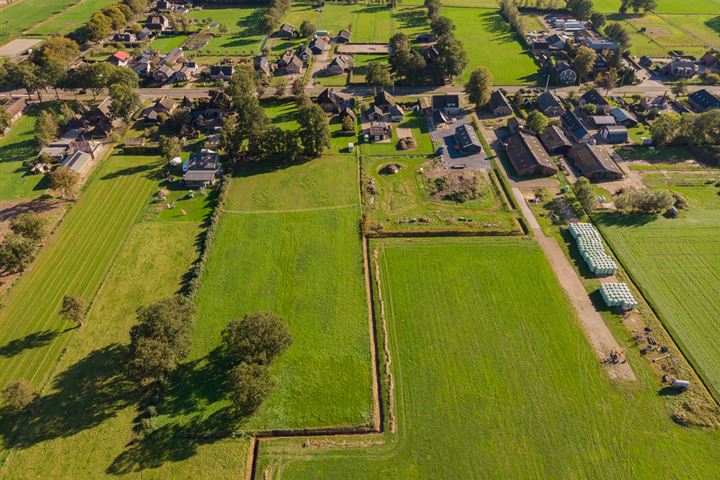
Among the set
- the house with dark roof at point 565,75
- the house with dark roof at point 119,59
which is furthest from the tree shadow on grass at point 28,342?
the house with dark roof at point 565,75

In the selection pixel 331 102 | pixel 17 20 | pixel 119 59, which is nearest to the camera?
pixel 331 102

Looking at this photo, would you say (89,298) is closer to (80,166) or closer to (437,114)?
(80,166)

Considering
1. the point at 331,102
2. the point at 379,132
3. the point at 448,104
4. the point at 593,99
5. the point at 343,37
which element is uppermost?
the point at 343,37

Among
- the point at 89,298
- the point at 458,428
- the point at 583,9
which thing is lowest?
the point at 458,428

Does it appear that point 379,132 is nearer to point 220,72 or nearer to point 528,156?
point 528,156

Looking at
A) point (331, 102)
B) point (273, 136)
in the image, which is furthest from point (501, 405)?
point (331, 102)

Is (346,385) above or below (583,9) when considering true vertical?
below

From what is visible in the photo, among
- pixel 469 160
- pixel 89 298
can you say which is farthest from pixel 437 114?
pixel 89 298
